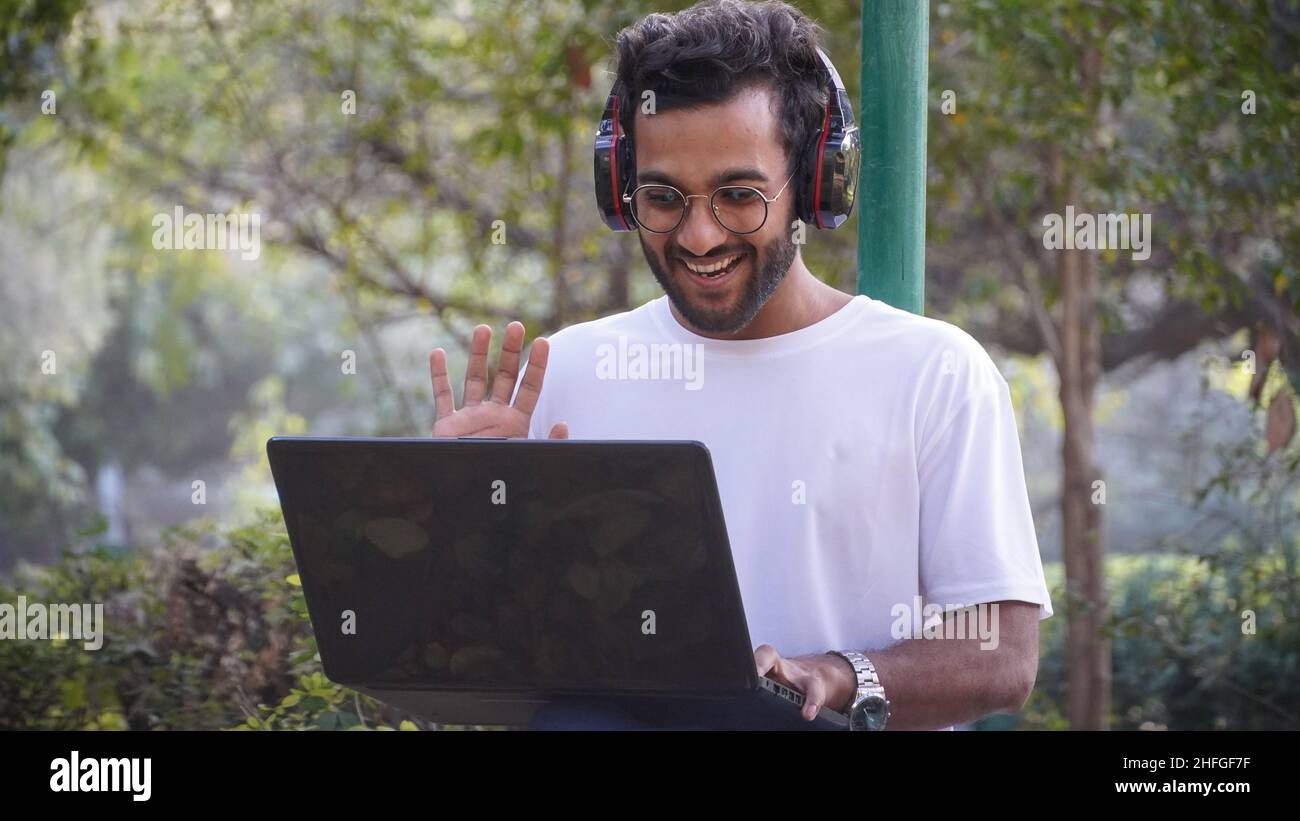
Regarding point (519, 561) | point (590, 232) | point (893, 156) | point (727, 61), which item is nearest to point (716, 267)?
point (727, 61)

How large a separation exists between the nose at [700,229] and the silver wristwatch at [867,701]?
2.44ft

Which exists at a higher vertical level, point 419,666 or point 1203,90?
point 1203,90

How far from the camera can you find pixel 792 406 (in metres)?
2.51

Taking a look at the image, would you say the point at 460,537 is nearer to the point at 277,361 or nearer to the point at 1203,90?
the point at 1203,90

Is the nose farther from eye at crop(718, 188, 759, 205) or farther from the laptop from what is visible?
the laptop

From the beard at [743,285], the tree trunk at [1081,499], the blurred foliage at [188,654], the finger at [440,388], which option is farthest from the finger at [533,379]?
the tree trunk at [1081,499]

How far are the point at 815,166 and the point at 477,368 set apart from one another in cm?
70

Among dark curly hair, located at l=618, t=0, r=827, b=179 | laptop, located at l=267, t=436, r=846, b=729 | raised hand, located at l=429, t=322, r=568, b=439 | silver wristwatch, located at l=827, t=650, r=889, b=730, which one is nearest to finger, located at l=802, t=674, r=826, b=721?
laptop, located at l=267, t=436, r=846, b=729

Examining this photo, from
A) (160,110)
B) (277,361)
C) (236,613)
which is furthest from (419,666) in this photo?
(277,361)

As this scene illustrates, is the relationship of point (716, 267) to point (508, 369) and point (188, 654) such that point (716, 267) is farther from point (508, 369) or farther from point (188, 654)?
point (188, 654)

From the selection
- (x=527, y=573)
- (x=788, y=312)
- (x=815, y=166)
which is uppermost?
(x=815, y=166)

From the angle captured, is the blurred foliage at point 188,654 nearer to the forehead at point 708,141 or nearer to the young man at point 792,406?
the young man at point 792,406

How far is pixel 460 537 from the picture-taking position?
1.70 m
